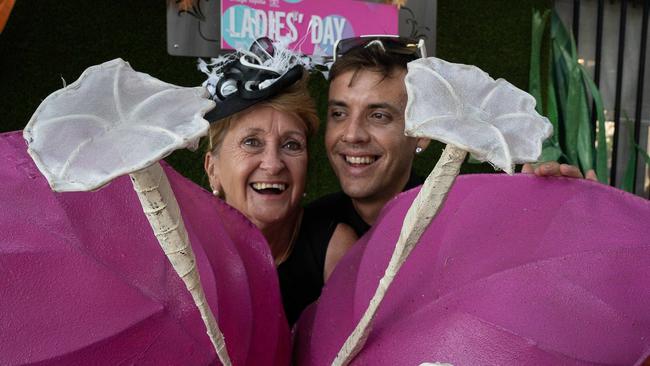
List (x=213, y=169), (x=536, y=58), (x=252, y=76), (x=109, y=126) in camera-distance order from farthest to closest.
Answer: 1. (x=536, y=58)
2. (x=213, y=169)
3. (x=252, y=76)
4. (x=109, y=126)

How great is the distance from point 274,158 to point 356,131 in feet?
0.86

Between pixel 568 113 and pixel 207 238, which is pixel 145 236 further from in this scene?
pixel 568 113

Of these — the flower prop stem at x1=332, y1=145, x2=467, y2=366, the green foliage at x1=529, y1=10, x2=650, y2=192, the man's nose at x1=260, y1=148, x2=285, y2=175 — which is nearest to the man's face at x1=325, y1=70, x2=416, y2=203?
the man's nose at x1=260, y1=148, x2=285, y2=175

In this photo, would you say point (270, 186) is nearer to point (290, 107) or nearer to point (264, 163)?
point (264, 163)

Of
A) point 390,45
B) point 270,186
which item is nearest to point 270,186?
point 270,186

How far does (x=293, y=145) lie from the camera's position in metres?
1.29

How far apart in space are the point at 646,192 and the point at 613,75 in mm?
631

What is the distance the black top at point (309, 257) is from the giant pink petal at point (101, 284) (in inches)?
17.7

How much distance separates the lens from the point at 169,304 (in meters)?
0.65

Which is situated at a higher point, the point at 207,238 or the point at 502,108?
the point at 502,108

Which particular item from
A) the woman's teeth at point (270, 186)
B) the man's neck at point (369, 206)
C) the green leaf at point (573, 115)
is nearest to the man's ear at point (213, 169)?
the woman's teeth at point (270, 186)

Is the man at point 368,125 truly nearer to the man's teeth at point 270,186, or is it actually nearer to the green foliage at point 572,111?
the man's teeth at point 270,186

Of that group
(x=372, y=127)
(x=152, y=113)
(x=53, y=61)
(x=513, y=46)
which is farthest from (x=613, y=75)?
(x=152, y=113)

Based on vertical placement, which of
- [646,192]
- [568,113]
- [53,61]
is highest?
[53,61]
